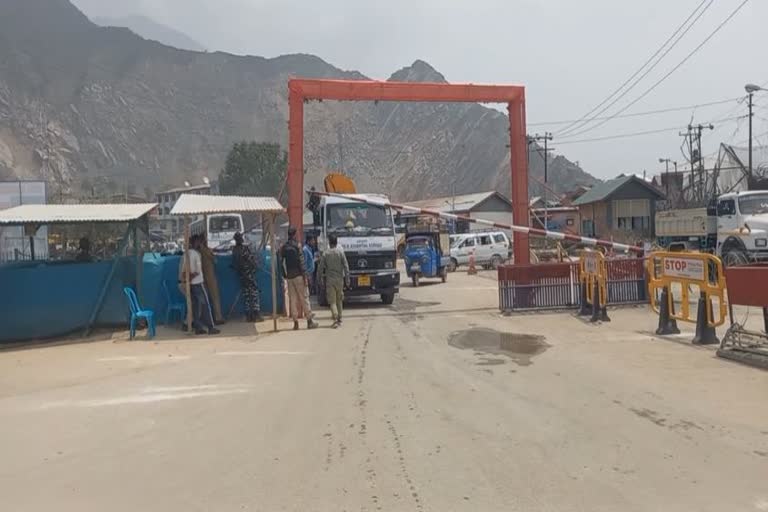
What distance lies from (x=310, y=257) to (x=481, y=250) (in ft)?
62.8

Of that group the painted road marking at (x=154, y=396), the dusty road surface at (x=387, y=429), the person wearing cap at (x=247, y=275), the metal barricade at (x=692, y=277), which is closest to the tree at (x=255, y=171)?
the person wearing cap at (x=247, y=275)

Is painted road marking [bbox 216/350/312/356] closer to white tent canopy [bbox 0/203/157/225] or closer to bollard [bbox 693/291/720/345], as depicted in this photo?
white tent canopy [bbox 0/203/157/225]

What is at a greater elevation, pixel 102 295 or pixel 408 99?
pixel 408 99

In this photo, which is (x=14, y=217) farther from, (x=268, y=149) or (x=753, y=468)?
(x=268, y=149)

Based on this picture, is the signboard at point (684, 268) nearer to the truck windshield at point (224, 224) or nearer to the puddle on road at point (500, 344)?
the puddle on road at point (500, 344)

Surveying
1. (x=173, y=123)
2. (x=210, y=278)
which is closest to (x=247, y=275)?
(x=210, y=278)

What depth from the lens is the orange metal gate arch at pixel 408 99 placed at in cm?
1888

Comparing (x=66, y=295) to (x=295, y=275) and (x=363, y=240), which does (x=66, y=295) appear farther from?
(x=363, y=240)

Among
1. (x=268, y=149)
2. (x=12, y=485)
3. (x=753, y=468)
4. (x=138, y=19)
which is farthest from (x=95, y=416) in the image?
(x=138, y=19)

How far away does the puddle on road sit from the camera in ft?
33.5

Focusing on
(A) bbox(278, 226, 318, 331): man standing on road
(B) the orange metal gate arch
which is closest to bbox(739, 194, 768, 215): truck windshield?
(B) the orange metal gate arch

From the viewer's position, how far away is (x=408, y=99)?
65.2ft

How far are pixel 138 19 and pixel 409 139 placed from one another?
81.6m

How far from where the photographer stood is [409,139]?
12050 cm
